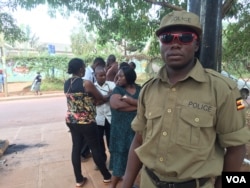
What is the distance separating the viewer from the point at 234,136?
4.10ft

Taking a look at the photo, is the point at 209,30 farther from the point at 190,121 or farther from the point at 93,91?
the point at 93,91

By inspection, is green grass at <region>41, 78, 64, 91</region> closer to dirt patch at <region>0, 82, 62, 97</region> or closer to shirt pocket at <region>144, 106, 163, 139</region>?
dirt patch at <region>0, 82, 62, 97</region>

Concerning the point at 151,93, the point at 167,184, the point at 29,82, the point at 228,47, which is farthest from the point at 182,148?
the point at 29,82

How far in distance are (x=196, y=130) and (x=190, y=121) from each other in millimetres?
54

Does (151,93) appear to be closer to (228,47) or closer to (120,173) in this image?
(120,173)

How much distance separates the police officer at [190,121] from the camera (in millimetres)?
1265

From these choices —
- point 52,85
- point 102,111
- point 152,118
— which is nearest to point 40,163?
point 102,111

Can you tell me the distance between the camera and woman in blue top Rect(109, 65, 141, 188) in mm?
2828

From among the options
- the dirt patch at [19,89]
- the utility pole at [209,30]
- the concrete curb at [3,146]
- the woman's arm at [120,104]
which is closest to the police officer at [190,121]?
the utility pole at [209,30]

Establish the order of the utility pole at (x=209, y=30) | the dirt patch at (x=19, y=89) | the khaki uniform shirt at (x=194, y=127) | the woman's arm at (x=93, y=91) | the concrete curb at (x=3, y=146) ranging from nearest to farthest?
the khaki uniform shirt at (x=194, y=127), the utility pole at (x=209, y=30), the woman's arm at (x=93, y=91), the concrete curb at (x=3, y=146), the dirt patch at (x=19, y=89)

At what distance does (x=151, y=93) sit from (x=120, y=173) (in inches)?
69.8

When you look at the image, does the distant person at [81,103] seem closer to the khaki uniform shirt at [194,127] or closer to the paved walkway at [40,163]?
the paved walkway at [40,163]

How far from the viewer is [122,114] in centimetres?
291

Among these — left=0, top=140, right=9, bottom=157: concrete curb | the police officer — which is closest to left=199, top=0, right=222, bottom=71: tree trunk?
the police officer
